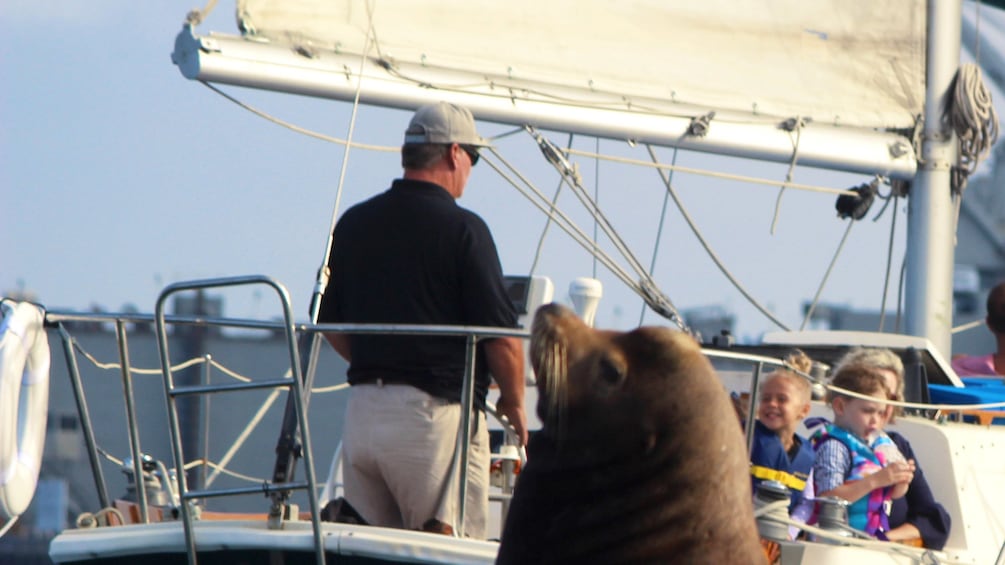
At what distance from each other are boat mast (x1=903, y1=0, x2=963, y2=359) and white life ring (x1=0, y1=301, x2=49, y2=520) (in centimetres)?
469

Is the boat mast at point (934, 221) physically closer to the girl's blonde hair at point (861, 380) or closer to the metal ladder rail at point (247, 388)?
the girl's blonde hair at point (861, 380)

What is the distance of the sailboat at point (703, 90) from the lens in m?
6.16

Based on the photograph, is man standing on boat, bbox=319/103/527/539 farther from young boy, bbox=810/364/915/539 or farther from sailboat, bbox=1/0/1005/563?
young boy, bbox=810/364/915/539

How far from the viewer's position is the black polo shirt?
473 cm

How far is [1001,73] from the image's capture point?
1303 centimetres

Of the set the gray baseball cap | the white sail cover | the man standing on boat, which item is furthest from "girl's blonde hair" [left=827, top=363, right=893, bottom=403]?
the white sail cover

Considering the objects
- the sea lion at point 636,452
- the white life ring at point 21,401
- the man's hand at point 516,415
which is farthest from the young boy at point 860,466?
the sea lion at point 636,452

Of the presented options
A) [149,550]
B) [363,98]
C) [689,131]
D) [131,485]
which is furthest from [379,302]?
[689,131]

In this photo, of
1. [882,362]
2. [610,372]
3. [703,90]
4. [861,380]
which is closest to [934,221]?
[703,90]

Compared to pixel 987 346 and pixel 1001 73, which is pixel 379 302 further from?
pixel 987 346

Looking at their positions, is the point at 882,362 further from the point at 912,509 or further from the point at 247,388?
the point at 247,388

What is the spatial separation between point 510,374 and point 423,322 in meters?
0.31

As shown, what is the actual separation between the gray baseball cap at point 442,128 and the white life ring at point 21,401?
1278 mm

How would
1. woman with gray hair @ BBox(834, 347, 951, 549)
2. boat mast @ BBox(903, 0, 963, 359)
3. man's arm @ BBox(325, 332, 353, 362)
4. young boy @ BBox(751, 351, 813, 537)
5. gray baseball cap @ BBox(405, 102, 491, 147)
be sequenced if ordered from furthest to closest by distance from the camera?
boat mast @ BBox(903, 0, 963, 359) < woman with gray hair @ BBox(834, 347, 951, 549) < young boy @ BBox(751, 351, 813, 537) < man's arm @ BBox(325, 332, 353, 362) < gray baseball cap @ BBox(405, 102, 491, 147)
